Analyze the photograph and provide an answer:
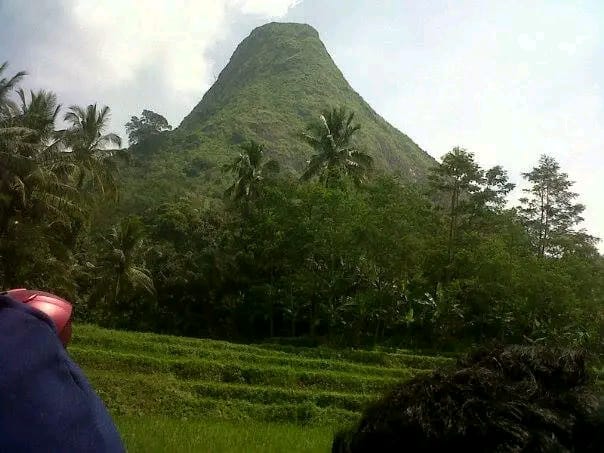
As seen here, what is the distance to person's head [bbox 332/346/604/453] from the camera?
6.92 feet

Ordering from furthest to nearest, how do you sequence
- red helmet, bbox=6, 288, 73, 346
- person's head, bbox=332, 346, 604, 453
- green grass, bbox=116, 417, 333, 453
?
green grass, bbox=116, 417, 333, 453 < person's head, bbox=332, 346, 604, 453 < red helmet, bbox=6, 288, 73, 346

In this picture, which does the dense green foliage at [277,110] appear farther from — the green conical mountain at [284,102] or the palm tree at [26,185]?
the palm tree at [26,185]

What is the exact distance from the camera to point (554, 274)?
25406mm

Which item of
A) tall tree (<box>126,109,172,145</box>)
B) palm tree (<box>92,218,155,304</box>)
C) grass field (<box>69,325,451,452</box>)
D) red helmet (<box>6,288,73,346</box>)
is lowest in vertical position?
grass field (<box>69,325,451,452</box>)

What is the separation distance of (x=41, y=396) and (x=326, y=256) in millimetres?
26154

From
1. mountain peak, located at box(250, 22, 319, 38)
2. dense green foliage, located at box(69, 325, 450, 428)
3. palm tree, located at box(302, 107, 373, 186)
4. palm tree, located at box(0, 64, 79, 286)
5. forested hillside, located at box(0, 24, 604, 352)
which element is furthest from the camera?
mountain peak, located at box(250, 22, 319, 38)

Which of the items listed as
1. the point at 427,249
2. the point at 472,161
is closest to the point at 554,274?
the point at 427,249

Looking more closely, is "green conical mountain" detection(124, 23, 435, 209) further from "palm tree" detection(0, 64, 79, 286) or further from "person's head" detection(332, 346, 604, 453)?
"person's head" detection(332, 346, 604, 453)

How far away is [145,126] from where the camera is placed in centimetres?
6750

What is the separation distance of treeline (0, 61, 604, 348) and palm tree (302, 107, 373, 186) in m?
0.08

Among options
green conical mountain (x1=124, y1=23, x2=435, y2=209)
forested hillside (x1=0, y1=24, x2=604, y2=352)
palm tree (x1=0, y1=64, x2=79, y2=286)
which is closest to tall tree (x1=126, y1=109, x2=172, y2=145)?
green conical mountain (x1=124, y1=23, x2=435, y2=209)

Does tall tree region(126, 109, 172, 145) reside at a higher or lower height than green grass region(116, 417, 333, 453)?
higher

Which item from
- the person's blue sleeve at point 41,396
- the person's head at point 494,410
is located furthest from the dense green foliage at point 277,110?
the person's blue sleeve at point 41,396

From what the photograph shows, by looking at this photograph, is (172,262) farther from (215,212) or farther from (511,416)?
(511,416)
